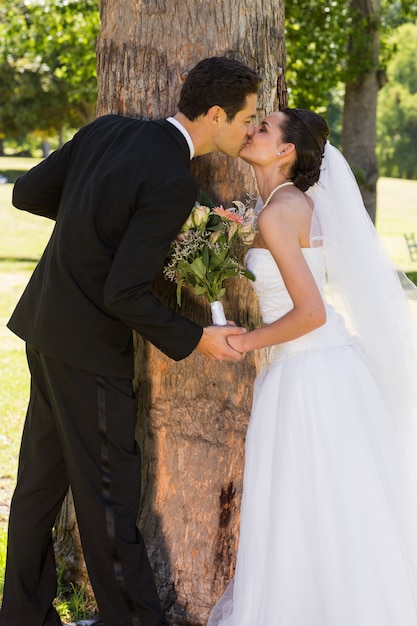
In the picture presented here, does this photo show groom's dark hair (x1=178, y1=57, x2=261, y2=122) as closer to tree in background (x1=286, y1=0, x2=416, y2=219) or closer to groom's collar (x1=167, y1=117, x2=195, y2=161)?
groom's collar (x1=167, y1=117, x2=195, y2=161)

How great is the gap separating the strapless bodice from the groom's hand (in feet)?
0.77

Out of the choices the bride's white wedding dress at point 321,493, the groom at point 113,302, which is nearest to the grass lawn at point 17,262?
the groom at point 113,302

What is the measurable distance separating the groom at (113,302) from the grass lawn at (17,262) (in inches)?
52.8

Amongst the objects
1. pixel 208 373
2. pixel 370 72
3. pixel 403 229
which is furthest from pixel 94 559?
pixel 403 229

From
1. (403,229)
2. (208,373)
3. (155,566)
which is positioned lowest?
(403,229)

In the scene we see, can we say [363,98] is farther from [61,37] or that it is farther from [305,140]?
[305,140]

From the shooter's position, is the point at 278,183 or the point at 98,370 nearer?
the point at 98,370

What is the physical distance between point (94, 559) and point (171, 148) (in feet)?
5.45

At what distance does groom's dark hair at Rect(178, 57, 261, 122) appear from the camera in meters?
3.38

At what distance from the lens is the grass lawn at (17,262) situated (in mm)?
6593

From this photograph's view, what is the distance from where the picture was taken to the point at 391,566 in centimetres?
344

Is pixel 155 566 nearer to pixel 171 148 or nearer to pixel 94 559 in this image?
pixel 94 559

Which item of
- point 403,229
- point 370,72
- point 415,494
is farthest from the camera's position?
point 403,229

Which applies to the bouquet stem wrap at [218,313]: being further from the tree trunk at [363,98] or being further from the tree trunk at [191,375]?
the tree trunk at [363,98]
